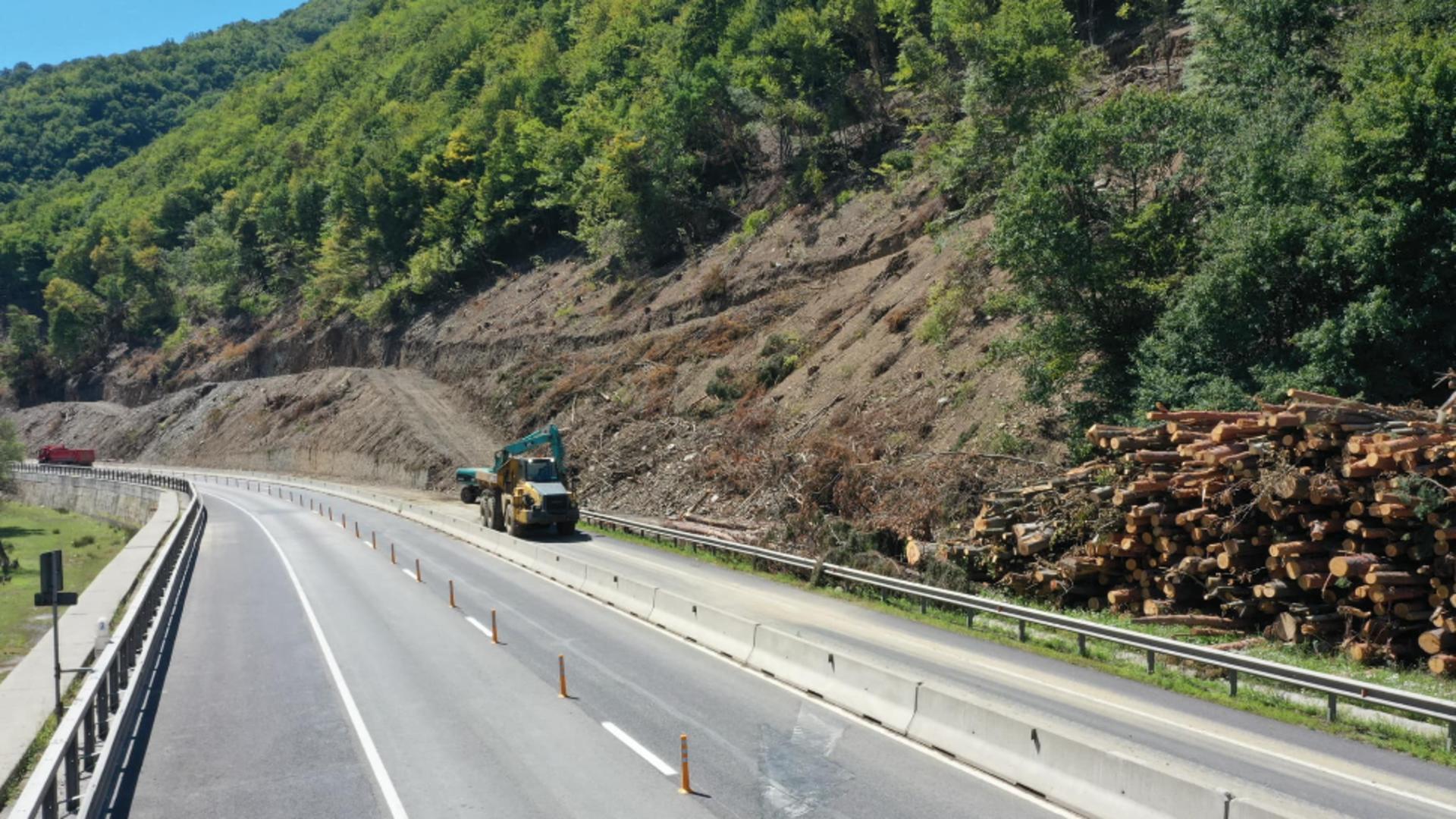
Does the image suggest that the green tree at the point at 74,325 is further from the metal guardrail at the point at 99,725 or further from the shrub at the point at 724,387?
the metal guardrail at the point at 99,725

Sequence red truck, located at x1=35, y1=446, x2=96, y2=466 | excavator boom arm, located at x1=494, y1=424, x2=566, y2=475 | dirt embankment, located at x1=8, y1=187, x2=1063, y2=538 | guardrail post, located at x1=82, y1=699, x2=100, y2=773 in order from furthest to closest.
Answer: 1. red truck, located at x1=35, y1=446, x2=96, y2=466
2. excavator boom arm, located at x1=494, y1=424, x2=566, y2=475
3. dirt embankment, located at x1=8, y1=187, x2=1063, y2=538
4. guardrail post, located at x1=82, y1=699, x2=100, y2=773

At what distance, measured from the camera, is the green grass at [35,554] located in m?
28.2

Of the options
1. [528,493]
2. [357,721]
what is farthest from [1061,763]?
[528,493]

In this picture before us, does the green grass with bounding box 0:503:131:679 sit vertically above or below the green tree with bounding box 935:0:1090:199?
below

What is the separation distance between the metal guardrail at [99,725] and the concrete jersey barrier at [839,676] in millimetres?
8334

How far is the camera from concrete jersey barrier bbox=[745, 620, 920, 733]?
Result: 12328 millimetres

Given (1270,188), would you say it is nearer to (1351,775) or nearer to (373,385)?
(1351,775)

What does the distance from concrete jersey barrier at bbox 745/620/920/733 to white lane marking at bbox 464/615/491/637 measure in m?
5.70

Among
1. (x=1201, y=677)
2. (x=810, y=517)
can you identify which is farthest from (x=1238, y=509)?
(x=810, y=517)

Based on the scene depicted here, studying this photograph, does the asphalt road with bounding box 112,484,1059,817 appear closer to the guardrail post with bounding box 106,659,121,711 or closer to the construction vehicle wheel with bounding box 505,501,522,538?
the guardrail post with bounding box 106,659,121,711

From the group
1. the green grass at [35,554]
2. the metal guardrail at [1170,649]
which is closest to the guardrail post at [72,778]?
the metal guardrail at [1170,649]

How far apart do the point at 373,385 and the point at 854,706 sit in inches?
2525

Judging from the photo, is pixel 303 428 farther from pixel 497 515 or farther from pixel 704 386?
pixel 497 515

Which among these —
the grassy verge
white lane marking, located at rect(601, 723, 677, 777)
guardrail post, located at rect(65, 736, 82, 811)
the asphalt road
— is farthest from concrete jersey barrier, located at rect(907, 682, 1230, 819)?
guardrail post, located at rect(65, 736, 82, 811)
